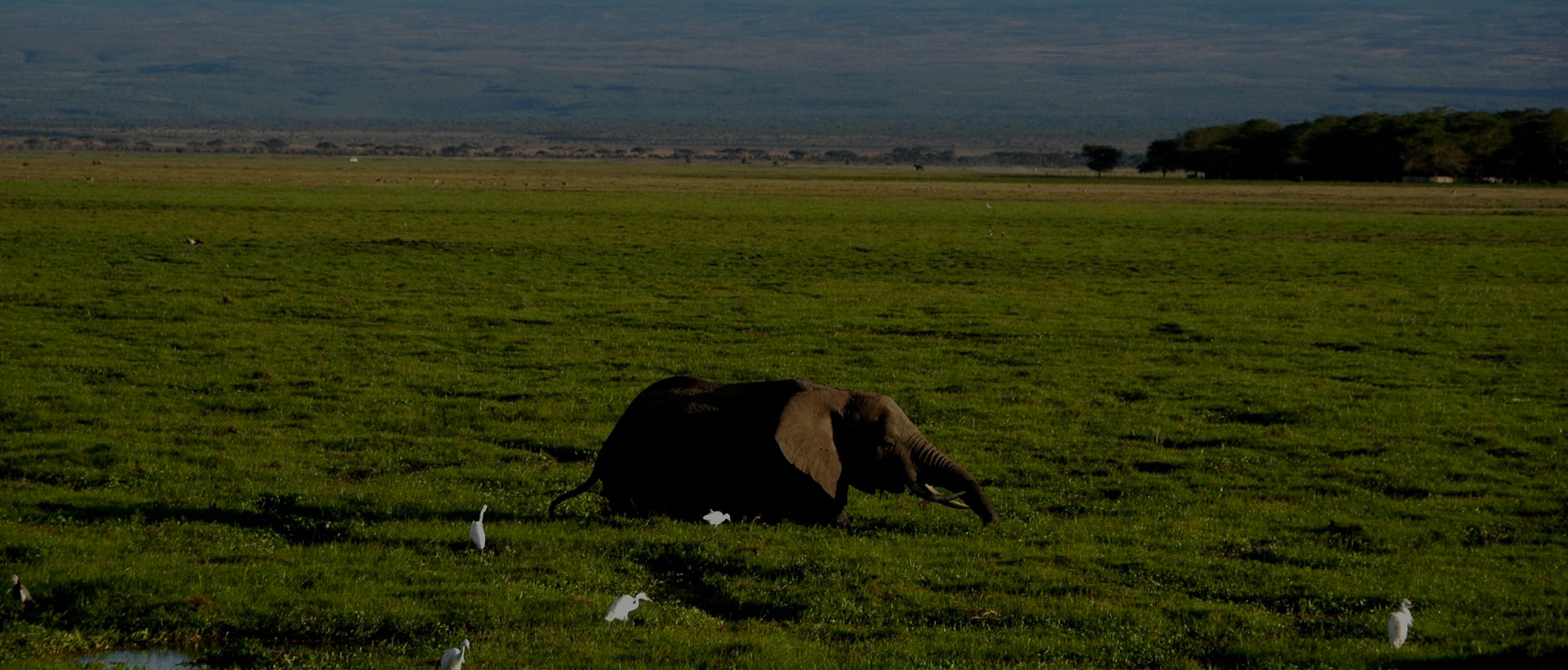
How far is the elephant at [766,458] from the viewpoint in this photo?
43.2 ft

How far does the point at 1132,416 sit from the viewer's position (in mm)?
19641

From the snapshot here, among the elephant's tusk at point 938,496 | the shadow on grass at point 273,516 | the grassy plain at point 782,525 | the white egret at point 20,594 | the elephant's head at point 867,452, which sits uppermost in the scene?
the elephant's head at point 867,452

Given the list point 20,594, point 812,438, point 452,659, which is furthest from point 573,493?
point 20,594

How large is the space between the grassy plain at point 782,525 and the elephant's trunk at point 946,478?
1.20ft

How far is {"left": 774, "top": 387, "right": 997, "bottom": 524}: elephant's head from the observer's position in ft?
42.9

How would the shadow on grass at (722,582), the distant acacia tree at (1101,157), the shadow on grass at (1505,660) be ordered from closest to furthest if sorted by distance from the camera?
the shadow on grass at (1505,660), the shadow on grass at (722,582), the distant acacia tree at (1101,157)

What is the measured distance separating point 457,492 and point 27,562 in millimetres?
4161

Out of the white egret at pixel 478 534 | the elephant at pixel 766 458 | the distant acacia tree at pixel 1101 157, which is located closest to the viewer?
the white egret at pixel 478 534

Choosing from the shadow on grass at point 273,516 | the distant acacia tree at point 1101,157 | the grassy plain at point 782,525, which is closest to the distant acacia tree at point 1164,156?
the distant acacia tree at point 1101,157

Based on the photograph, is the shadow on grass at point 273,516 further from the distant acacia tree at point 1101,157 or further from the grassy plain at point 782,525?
the distant acacia tree at point 1101,157

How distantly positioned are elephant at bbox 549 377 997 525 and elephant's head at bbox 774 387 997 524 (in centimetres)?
1

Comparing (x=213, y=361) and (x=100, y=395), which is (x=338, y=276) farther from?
(x=100, y=395)

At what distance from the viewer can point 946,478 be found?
13266 millimetres

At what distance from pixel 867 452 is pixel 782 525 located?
1078 millimetres
